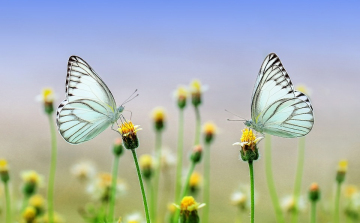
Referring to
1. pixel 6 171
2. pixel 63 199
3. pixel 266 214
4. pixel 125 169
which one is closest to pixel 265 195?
pixel 266 214

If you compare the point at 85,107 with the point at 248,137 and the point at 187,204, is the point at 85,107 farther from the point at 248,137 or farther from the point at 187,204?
the point at 248,137

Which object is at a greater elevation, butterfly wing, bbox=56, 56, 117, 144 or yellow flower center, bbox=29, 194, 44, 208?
butterfly wing, bbox=56, 56, 117, 144

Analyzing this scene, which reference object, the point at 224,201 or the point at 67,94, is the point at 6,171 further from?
the point at 224,201

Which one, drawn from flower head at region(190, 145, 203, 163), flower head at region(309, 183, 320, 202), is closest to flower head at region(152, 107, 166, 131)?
flower head at region(190, 145, 203, 163)

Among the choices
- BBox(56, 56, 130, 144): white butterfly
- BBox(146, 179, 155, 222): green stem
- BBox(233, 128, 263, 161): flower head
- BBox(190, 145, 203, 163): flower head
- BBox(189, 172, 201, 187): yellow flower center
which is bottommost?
BBox(146, 179, 155, 222): green stem

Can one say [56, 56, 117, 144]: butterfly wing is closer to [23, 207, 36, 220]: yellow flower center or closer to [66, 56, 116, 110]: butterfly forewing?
[66, 56, 116, 110]: butterfly forewing

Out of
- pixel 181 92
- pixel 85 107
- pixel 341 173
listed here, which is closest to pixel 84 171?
pixel 181 92
